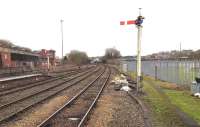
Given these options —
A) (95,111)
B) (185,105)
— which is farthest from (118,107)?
(185,105)

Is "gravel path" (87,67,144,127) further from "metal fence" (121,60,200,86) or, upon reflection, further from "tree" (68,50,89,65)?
"tree" (68,50,89,65)

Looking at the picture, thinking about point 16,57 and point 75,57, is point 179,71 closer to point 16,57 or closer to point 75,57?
point 16,57

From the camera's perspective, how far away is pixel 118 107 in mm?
15148

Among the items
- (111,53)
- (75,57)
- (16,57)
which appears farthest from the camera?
(111,53)

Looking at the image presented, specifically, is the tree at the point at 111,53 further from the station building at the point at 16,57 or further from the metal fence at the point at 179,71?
the metal fence at the point at 179,71

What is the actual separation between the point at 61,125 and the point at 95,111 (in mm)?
3085

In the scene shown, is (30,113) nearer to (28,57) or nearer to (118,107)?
(118,107)

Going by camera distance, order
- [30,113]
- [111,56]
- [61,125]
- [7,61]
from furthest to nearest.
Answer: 1. [111,56]
2. [7,61]
3. [30,113]
4. [61,125]

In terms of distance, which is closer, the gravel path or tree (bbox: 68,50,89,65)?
the gravel path

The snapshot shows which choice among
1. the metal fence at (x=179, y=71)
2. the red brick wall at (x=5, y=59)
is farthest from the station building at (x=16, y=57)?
the metal fence at (x=179, y=71)

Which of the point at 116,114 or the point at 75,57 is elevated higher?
the point at 75,57

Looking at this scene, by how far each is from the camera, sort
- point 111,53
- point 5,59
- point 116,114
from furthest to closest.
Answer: point 111,53 < point 5,59 < point 116,114

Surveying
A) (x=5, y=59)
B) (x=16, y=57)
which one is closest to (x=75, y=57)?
(x=16, y=57)

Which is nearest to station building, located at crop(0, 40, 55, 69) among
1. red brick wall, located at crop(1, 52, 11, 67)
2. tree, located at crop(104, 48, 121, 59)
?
red brick wall, located at crop(1, 52, 11, 67)
